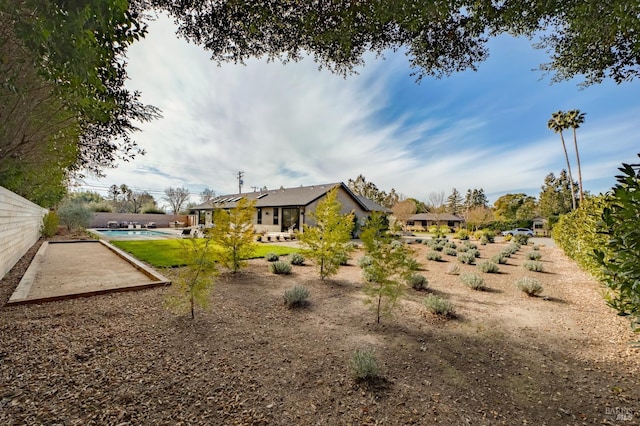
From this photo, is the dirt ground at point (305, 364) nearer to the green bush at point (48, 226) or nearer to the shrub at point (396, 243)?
the shrub at point (396, 243)

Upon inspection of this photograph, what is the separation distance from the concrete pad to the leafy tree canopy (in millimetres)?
5570

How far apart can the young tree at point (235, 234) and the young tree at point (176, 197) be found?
1954 inches

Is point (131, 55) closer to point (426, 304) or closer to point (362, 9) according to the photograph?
point (362, 9)

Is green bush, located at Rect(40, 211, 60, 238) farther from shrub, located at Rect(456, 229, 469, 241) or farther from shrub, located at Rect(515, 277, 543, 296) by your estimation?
shrub, located at Rect(456, 229, 469, 241)

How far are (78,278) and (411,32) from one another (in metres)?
9.32

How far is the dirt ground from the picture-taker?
7.77 ft

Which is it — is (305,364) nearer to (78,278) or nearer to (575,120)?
(78,278)

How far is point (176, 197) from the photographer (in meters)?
51.2

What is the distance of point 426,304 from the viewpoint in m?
5.07

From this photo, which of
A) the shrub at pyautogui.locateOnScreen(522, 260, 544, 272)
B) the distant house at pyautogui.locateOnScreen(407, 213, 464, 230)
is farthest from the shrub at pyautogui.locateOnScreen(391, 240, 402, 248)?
the distant house at pyautogui.locateOnScreen(407, 213, 464, 230)

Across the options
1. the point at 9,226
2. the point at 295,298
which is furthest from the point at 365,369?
the point at 9,226

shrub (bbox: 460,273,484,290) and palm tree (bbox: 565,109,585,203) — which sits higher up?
palm tree (bbox: 565,109,585,203)

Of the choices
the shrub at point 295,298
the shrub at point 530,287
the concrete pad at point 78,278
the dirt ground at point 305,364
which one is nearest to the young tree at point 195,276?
the dirt ground at point 305,364

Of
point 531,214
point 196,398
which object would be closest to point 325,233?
point 196,398
